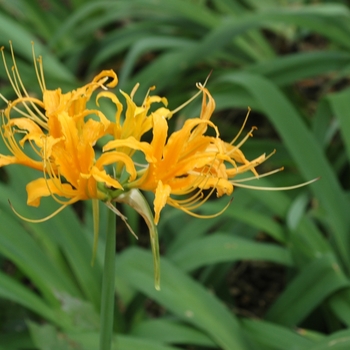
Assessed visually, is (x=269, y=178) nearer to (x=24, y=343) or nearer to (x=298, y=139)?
(x=298, y=139)

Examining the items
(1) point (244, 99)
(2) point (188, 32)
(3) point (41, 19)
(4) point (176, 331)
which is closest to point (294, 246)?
(4) point (176, 331)

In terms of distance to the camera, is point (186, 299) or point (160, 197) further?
point (186, 299)

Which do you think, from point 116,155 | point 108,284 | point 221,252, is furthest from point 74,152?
point 221,252

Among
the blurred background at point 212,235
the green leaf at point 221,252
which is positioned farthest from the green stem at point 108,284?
the green leaf at point 221,252

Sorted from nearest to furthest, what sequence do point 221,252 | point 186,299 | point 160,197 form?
point 160,197
point 186,299
point 221,252

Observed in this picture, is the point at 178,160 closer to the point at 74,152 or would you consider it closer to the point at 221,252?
the point at 74,152

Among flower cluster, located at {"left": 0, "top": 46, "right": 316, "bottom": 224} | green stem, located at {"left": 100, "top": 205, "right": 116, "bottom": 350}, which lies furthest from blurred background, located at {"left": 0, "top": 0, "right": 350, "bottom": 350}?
flower cluster, located at {"left": 0, "top": 46, "right": 316, "bottom": 224}

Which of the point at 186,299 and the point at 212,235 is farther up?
the point at 212,235
